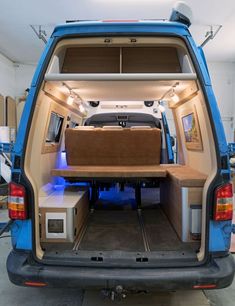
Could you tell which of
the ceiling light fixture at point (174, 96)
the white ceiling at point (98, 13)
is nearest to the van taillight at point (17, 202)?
the ceiling light fixture at point (174, 96)

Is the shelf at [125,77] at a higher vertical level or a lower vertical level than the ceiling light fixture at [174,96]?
lower

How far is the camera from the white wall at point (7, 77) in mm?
7842

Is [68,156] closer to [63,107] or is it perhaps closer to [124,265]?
[63,107]

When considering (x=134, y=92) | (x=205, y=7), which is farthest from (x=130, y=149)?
(x=205, y=7)

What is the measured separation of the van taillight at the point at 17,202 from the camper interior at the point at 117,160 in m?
0.09

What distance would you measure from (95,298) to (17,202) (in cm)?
107

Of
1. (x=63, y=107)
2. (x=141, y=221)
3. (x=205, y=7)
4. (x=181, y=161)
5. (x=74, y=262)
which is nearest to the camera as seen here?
(x=74, y=262)

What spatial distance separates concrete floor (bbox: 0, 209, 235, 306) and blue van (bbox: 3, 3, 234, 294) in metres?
0.46

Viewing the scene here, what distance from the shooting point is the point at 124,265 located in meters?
1.87

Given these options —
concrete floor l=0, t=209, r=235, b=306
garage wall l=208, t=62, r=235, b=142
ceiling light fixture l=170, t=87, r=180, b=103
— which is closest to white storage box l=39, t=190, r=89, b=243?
concrete floor l=0, t=209, r=235, b=306

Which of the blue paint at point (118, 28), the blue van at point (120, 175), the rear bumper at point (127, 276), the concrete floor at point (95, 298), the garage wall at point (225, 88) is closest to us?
the rear bumper at point (127, 276)

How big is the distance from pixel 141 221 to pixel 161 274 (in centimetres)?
117

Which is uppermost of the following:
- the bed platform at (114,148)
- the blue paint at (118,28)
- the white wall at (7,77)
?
the white wall at (7,77)

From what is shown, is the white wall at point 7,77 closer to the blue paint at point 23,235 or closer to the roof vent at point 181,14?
the roof vent at point 181,14
